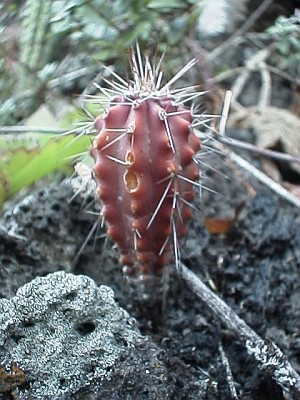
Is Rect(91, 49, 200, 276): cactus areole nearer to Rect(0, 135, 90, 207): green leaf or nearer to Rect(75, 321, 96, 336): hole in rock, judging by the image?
Rect(75, 321, 96, 336): hole in rock

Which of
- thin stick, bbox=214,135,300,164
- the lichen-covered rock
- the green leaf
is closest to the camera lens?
the lichen-covered rock

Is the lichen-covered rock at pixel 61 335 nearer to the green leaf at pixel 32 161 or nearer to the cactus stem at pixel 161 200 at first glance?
the cactus stem at pixel 161 200

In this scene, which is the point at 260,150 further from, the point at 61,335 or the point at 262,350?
the point at 61,335

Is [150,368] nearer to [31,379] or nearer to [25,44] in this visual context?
[31,379]

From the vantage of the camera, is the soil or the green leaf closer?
the soil

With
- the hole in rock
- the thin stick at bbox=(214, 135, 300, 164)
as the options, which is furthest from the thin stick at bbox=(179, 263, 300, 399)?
the thin stick at bbox=(214, 135, 300, 164)

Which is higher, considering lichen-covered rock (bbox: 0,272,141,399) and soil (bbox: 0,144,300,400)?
lichen-covered rock (bbox: 0,272,141,399)

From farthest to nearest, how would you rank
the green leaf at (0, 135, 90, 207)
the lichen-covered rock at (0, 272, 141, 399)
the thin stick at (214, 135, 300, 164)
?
1. the green leaf at (0, 135, 90, 207)
2. the thin stick at (214, 135, 300, 164)
3. the lichen-covered rock at (0, 272, 141, 399)

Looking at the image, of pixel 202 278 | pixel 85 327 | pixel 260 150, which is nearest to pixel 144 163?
pixel 85 327
